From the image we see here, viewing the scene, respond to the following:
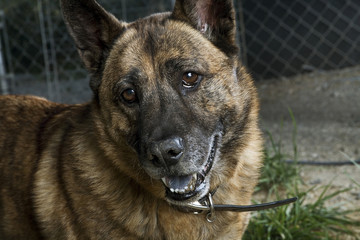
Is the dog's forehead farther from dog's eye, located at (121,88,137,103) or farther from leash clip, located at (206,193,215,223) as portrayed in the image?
leash clip, located at (206,193,215,223)

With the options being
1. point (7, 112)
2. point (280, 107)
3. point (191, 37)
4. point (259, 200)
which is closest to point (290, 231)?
point (259, 200)

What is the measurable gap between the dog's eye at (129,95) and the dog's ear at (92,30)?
267 mm

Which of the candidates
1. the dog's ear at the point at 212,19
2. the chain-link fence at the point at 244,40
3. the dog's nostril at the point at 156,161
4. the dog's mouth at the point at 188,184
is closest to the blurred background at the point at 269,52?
the chain-link fence at the point at 244,40

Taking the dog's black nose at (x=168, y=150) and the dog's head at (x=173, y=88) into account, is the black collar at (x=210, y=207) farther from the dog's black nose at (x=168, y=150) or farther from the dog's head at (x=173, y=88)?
the dog's black nose at (x=168, y=150)

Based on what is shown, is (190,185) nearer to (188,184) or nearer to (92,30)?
(188,184)

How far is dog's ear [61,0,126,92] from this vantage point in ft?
8.20

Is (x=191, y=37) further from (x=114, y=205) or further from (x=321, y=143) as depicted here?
(x=321, y=143)

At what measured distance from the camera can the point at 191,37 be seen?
2.52m

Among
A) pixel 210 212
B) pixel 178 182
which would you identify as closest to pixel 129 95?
pixel 178 182

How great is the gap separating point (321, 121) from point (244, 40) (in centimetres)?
197

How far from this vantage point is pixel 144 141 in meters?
2.20

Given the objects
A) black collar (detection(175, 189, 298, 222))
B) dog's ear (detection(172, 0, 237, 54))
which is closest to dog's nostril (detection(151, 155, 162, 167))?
black collar (detection(175, 189, 298, 222))

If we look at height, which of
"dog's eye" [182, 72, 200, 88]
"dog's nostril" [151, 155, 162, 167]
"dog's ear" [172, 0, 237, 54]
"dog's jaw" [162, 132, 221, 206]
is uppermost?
"dog's ear" [172, 0, 237, 54]

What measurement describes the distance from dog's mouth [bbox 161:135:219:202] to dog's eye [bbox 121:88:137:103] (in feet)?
1.54
